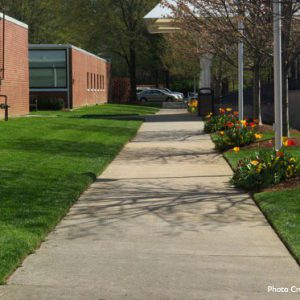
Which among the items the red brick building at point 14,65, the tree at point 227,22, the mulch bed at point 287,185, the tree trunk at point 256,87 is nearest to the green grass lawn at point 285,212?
the mulch bed at point 287,185

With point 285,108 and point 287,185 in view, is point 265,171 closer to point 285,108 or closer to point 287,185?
point 287,185

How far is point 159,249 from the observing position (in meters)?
6.43

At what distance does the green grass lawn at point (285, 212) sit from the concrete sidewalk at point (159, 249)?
4.5 inches

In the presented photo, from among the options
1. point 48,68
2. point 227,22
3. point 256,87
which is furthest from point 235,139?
point 48,68

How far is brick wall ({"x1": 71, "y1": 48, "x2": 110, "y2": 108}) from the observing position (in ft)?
131

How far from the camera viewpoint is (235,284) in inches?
208

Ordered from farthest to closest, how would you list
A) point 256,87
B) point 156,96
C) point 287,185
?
point 156,96
point 256,87
point 287,185

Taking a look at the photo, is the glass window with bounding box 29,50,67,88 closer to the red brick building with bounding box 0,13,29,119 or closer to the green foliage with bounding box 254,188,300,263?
the red brick building with bounding box 0,13,29,119

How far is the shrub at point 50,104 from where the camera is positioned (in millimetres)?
36781

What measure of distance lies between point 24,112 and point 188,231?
72.7ft

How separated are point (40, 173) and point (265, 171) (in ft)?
12.8

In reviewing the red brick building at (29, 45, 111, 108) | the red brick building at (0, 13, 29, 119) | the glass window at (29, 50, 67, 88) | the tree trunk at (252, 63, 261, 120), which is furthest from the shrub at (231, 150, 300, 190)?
the glass window at (29, 50, 67, 88)

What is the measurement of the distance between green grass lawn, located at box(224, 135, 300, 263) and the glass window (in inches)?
1197

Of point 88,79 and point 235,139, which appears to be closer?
point 235,139
